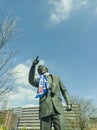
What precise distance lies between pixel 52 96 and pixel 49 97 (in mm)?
70

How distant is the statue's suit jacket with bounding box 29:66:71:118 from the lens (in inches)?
273

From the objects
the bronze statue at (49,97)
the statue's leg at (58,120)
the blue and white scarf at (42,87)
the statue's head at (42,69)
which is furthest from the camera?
the statue's head at (42,69)

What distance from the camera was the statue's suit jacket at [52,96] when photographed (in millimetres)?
6941

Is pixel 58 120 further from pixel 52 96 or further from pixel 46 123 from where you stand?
pixel 52 96

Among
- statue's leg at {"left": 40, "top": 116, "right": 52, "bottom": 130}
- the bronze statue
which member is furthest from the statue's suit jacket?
statue's leg at {"left": 40, "top": 116, "right": 52, "bottom": 130}

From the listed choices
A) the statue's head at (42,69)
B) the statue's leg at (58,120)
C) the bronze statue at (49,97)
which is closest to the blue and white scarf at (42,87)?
the bronze statue at (49,97)

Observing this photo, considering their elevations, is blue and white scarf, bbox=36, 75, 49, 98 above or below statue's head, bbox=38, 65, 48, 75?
below

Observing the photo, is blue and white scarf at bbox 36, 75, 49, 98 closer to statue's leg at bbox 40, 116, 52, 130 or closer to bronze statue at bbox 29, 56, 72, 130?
bronze statue at bbox 29, 56, 72, 130

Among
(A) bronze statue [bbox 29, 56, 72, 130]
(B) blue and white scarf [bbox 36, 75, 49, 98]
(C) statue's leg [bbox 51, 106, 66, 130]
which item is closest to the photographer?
(C) statue's leg [bbox 51, 106, 66, 130]

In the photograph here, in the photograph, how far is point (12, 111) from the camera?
27969mm

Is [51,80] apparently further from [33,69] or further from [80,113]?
[80,113]

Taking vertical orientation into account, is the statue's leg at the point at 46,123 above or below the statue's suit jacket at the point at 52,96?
below

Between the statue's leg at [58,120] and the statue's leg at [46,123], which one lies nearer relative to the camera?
the statue's leg at [58,120]

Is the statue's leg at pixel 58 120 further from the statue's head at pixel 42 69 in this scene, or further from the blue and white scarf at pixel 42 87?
the statue's head at pixel 42 69
